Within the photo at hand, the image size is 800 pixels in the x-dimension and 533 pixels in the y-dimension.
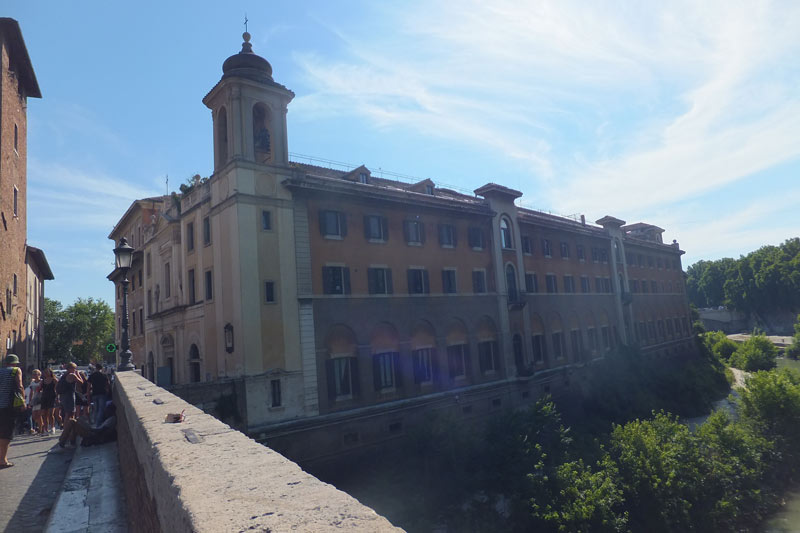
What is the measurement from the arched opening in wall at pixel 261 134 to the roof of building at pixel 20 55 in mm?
9547

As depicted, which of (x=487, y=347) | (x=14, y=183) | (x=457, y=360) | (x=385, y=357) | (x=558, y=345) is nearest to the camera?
(x=14, y=183)

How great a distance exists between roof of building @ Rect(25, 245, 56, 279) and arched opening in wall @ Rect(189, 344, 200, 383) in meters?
10.7

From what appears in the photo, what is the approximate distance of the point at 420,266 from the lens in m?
27.6

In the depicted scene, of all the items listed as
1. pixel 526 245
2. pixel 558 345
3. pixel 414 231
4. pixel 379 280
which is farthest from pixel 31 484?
pixel 558 345

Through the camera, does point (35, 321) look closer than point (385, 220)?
No

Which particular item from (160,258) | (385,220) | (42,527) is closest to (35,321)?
(160,258)

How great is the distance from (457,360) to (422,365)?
9.68 feet

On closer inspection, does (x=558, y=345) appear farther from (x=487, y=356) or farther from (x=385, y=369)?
(x=385, y=369)

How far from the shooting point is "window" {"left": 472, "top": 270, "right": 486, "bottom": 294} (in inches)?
1220

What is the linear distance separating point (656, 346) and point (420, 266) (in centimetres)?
3564

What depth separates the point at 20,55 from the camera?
21906 millimetres

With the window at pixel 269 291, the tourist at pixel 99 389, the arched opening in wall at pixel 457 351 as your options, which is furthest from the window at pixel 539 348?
the tourist at pixel 99 389

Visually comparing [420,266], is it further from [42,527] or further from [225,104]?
[42,527]

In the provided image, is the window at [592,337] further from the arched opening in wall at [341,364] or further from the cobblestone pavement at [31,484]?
the cobblestone pavement at [31,484]
